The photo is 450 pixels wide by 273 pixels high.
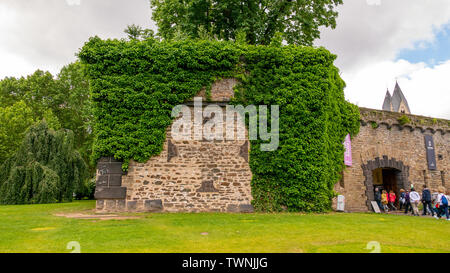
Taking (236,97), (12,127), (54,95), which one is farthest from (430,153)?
(54,95)

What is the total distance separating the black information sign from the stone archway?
1961 mm

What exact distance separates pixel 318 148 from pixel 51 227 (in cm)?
888

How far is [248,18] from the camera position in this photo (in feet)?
54.3

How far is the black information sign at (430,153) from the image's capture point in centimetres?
1703

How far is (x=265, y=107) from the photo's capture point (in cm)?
1151

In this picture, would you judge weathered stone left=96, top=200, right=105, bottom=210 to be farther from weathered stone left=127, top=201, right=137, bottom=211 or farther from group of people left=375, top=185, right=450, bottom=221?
group of people left=375, top=185, right=450, bottom=221

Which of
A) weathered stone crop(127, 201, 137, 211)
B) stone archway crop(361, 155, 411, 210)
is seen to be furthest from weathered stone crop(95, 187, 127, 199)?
stone archway crop(361, 155, 411, 210)

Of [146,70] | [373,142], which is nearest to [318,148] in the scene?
[373,142]

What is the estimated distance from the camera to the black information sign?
1703 centimetres

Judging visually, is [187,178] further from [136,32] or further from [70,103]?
[70,103]

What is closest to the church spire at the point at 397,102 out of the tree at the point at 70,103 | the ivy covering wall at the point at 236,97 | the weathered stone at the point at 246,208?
the ivy covering wall at the point at 236,97

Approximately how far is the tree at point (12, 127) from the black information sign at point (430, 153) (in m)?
27.0

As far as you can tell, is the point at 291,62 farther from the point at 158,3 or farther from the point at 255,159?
the point at 158,3

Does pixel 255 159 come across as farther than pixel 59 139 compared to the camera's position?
No
